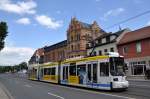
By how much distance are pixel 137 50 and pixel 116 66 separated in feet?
92.2

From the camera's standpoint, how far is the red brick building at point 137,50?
46125 millimetres

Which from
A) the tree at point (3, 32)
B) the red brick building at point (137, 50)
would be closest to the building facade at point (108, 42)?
the red brick building at point (137, 50)

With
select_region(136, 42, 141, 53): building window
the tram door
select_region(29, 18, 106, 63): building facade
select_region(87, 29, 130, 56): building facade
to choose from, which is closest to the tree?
select_region(87, 29, 130, 56): building facade

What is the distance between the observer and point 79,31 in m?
79.0

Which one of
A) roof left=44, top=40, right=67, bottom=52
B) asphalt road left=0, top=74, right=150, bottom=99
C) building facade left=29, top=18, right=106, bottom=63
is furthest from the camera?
roof left=44, top=40, right=67, bottom=52

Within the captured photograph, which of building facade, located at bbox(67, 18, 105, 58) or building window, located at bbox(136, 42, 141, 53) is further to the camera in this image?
building facade, located at bbox(67, 18, 105, 58)

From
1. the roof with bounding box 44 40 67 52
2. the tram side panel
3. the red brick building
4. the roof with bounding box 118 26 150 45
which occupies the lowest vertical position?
the tram side panel

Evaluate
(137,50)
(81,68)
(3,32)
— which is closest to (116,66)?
(81,68)

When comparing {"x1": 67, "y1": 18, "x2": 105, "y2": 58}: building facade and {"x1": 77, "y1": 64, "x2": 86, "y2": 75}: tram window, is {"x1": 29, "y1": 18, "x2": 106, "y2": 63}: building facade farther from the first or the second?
{"x1": 77, "y1": 64, "x2": 86, "y2": 75}: tram window

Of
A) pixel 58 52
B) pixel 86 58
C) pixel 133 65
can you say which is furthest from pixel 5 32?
pixel 58 52

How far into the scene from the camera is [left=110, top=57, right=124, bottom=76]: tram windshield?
70.3ft

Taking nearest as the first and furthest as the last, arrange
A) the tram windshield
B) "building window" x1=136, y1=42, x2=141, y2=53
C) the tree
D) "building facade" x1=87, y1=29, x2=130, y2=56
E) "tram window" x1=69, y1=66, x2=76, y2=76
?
→ the tram windshield, "tram window" x1=69, y1=66, x2=76, y2=76, the tree, "building window" x1=136, y1=42, x2=141, y2=53, "building facade" x1=87, y1=29, x2=130, y2=56

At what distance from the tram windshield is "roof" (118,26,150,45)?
24.9m

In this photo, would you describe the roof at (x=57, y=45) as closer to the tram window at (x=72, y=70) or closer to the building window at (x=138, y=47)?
the building window at (x=138, y=47)
